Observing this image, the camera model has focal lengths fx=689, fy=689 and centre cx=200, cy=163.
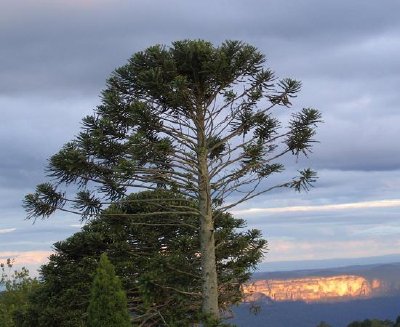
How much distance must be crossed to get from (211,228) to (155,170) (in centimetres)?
165

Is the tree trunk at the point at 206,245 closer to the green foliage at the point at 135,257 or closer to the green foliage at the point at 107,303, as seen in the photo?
the green foliage at the point at 107,303

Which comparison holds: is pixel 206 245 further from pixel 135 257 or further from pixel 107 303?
pixel 135 257

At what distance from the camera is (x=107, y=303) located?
13828mm

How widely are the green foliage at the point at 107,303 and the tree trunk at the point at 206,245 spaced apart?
1668 millimetres

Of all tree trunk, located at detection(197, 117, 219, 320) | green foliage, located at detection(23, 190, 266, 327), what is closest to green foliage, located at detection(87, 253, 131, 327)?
tree trunk, located at detection(197, 117, 219, 320)

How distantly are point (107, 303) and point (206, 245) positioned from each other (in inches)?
90.6

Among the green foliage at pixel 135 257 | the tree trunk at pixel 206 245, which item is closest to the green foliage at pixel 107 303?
the tree trunk at pixel 206 245

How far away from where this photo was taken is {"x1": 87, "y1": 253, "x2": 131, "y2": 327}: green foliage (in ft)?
45.0

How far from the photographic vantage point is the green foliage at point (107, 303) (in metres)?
13.7

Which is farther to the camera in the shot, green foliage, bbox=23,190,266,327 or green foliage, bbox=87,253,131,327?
green foliage, bbox=23,190,266,327

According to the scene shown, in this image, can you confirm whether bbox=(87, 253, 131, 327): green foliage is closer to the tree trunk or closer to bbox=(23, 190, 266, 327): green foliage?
the tree trunk

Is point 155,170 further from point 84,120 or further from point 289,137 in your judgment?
point 289,137

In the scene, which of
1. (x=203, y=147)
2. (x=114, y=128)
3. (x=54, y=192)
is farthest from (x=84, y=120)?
(x=203, y=147)

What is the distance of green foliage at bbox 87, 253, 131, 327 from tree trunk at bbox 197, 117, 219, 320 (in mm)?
1668
